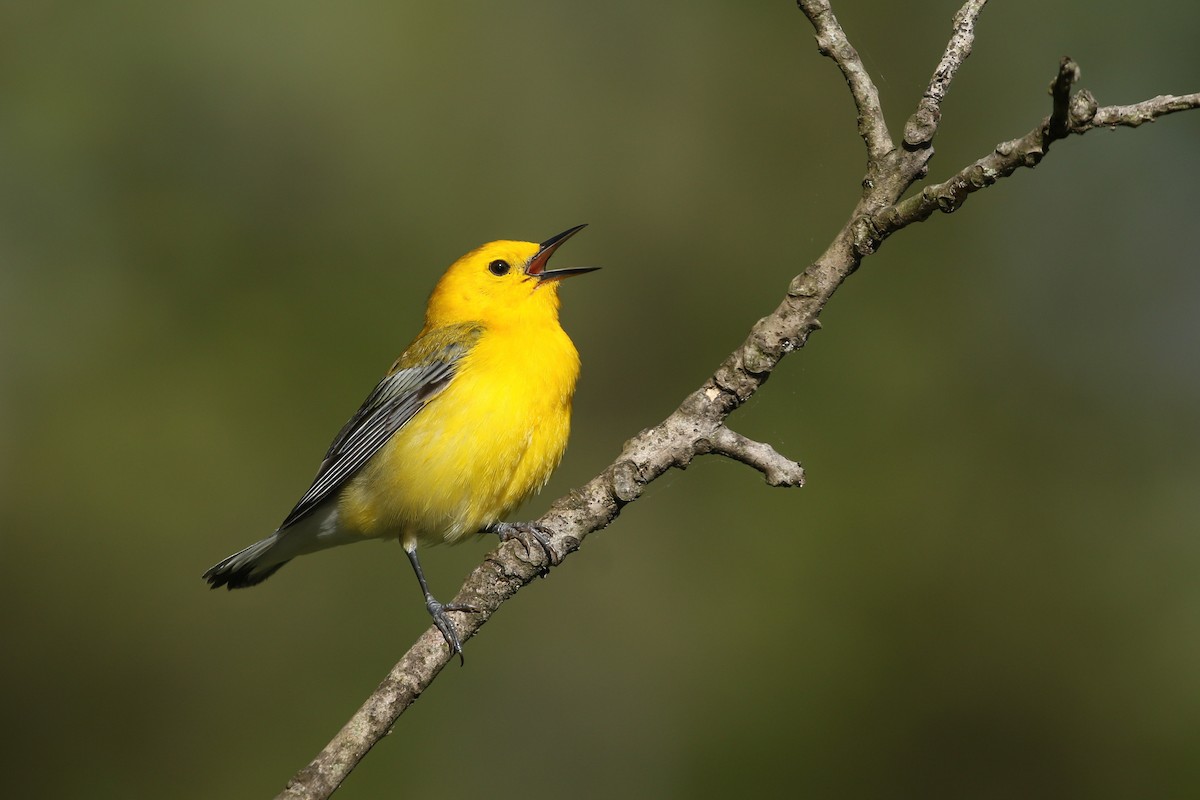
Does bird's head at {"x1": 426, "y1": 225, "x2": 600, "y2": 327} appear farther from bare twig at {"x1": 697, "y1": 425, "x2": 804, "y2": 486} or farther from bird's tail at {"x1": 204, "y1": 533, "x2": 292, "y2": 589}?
bare twig at {"x1": 697, "y1": 425, "x2": 804, "y2": 486}

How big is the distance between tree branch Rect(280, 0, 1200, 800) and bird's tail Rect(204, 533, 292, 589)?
6.80 ft

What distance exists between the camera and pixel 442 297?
21.8ft

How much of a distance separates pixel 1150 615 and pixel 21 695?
786 centimetres

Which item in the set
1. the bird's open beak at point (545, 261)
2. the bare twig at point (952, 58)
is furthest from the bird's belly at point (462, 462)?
the bare twig at point (952, 58)

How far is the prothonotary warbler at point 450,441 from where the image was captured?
5.42 m

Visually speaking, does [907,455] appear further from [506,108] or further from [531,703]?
[506,108]

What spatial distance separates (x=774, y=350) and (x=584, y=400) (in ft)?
15.9

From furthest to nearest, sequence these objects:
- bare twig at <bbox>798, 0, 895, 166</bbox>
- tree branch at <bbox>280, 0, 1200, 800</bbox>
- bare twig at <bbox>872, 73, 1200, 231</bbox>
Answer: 1. bare twig at <bbox>798, 0, 895, 166</bbox>
2. tree branch at <bbox>280, 0, 1200, 800</bbox>
3. bare twig at <bbox>872, 73, 1200, 231</bbox>

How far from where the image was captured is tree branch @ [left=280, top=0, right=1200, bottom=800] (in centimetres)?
304

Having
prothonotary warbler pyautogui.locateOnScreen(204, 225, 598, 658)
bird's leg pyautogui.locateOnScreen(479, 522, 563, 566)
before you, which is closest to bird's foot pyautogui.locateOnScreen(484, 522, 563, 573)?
bird's leg pyautogui.locateOnScreen(479, 522, 563, 566)

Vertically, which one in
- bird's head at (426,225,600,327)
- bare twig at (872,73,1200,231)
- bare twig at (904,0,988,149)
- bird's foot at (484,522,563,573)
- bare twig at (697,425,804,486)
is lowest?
bird's foot at (484,522,563,573)

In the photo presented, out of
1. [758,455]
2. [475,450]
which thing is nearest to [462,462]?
[475,450]

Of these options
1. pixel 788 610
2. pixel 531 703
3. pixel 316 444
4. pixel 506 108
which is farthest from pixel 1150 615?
pixel 506 108

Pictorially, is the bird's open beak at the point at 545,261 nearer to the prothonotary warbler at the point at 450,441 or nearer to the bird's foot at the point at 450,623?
the prothonotary warbler at the point at 450,441
